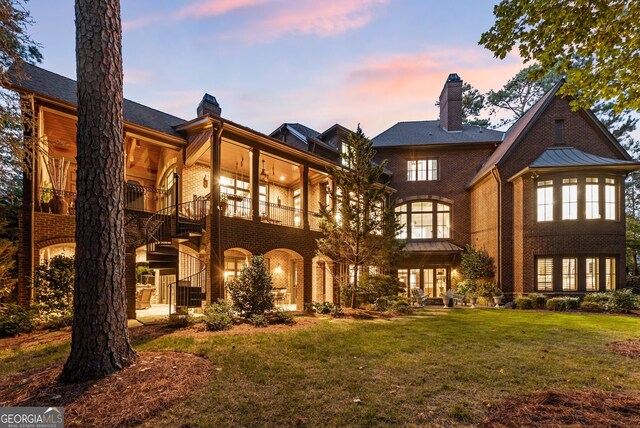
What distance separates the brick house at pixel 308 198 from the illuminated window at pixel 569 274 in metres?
0.07

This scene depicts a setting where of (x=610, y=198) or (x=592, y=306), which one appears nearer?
(x=592, y=306)

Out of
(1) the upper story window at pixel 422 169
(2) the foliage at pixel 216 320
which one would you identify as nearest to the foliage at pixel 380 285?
(2) the foliage at pixel 216 320

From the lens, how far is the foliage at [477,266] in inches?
672

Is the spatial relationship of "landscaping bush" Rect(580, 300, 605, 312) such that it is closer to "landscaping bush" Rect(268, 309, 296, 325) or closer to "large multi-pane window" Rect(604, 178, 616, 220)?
"large multi-pane window" Rect(604, 178, 616, 220)

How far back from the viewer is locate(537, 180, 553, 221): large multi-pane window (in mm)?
15320

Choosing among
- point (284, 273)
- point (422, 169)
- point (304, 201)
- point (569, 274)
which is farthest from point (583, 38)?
point (422, 169)

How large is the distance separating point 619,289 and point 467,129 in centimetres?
1279

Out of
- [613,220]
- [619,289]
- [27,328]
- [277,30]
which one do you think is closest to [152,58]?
[277,30]

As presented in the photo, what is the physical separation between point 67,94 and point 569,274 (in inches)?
872

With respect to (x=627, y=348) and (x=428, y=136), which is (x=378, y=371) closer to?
(x=627, y=348)

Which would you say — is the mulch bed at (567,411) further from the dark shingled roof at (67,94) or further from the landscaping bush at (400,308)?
the dark shingled roof at (67,94)

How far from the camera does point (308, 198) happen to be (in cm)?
1686

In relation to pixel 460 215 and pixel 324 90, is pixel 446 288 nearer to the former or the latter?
pixel 460 215

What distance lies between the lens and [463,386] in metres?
4.30
